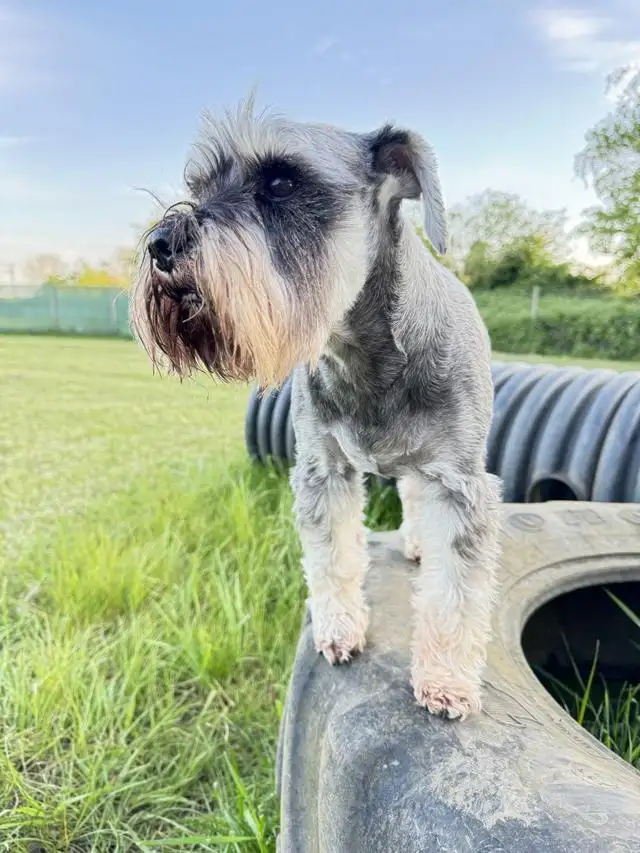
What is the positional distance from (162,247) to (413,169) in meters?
0.48

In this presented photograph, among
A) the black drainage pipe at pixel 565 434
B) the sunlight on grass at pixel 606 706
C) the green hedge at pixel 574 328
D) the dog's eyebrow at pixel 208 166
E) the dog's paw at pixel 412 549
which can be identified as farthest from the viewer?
the green hedge at pixel 574 328

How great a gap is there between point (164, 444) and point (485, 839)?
8.96ft

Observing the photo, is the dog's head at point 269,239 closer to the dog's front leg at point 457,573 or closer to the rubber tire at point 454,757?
the dog's front leg at point 457,573

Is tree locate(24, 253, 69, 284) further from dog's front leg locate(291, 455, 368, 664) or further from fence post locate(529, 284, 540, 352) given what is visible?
fence post locate(529, 284, 540, 352)

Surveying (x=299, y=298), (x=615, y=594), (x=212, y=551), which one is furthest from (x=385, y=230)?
(x=212, y=551)

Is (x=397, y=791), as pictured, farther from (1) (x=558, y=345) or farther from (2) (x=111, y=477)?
(1) (x=558, y=345)

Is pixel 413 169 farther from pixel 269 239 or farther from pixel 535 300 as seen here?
pixel 535 300

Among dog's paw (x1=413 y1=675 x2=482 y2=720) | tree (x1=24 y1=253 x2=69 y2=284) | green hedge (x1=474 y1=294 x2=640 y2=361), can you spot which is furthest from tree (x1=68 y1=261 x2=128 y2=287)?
green hedge (x1=474 y1=294 x2=640 y2=361)

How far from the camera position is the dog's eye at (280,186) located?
3.70 ft

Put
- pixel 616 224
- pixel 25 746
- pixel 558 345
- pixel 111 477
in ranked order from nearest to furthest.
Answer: pixel 25 746 → pixel 111 477 → pixel 616 224 → pixel 558 345

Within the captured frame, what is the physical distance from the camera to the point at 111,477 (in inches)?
120

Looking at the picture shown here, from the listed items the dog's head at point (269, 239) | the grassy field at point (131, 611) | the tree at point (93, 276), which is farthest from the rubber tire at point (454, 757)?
the tree at point (93, 276)

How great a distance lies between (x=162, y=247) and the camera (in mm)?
1038

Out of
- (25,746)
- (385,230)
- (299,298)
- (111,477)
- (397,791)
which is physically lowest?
(25,746)
